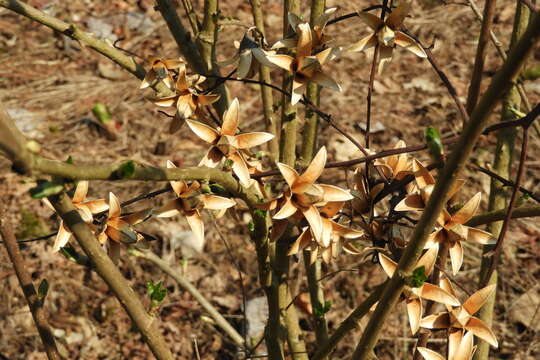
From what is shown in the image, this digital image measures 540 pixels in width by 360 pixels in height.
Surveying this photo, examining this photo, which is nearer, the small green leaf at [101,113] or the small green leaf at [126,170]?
the small green leaf at [126,170]

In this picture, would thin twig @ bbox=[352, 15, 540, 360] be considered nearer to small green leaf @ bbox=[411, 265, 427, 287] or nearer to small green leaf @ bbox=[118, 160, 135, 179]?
small green leaf @ bbox=[411, 265, 427, 287]

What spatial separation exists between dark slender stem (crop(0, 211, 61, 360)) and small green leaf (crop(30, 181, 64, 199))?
47 cm

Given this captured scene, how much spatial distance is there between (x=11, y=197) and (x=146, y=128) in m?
0.93

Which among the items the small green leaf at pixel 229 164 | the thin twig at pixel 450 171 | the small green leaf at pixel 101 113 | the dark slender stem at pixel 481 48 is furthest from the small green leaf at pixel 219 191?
the small green leaf at pixel 101 113

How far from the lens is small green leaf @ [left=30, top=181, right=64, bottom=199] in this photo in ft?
2.67

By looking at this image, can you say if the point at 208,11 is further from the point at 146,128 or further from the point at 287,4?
the point at 146,128

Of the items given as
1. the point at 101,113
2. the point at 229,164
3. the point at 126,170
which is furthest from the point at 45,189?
the point at 101,113

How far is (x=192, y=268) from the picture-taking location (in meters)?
3.30

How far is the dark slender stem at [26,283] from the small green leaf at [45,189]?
0.47m

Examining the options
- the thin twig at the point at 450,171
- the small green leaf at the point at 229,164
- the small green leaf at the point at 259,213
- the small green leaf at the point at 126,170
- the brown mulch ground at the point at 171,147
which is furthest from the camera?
the brown mulch ground at the point at 171,147

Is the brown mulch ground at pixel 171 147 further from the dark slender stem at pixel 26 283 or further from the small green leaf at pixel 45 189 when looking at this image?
the small green leaf at pixel 45 189

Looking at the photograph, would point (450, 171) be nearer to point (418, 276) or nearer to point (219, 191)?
point (418, 276)

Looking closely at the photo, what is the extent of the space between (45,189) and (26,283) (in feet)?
1.98

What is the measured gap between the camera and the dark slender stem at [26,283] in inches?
50.1
